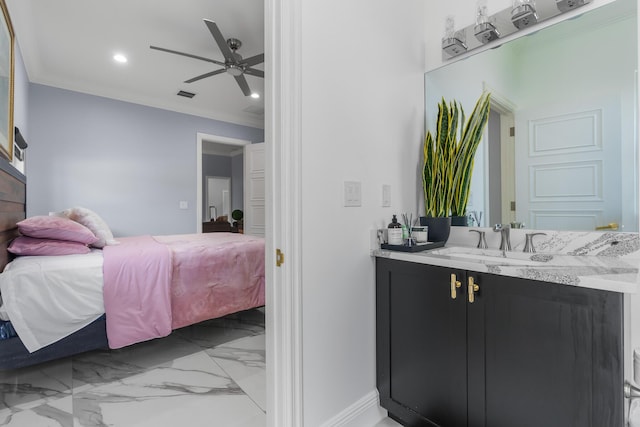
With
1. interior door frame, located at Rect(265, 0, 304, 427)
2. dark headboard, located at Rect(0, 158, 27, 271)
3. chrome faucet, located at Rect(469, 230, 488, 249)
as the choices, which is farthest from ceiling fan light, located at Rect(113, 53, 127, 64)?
chrome faucet, located at Rect(469, 230, 488, 249)

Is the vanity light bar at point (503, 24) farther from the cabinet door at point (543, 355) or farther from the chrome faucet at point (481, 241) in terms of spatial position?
the cabinet door at point (543, 355)

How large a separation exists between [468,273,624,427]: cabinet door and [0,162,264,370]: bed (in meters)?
1.86

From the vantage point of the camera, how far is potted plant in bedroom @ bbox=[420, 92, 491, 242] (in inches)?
63.4

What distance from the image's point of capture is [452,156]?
1.63m

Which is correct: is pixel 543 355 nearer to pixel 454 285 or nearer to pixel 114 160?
pixel 454 285

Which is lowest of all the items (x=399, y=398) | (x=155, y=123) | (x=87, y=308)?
(x=399, y=398)

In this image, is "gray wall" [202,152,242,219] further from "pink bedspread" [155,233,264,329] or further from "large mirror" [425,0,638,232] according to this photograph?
"large mirror" [425,0,638,232]

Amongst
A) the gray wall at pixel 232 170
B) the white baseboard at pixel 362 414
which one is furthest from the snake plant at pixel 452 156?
the gray wall at pixel 232 170

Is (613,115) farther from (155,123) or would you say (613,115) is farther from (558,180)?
(155,123)

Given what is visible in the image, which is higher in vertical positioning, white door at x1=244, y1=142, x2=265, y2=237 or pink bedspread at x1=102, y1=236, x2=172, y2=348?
white door at x1=244, y1=142, x2=265, y2=237

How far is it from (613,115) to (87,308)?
2.80m

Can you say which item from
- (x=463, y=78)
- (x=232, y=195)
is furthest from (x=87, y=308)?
(x=232, y=195)

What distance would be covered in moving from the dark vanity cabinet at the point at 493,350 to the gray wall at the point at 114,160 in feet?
12.7

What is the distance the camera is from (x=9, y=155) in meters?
2.23
